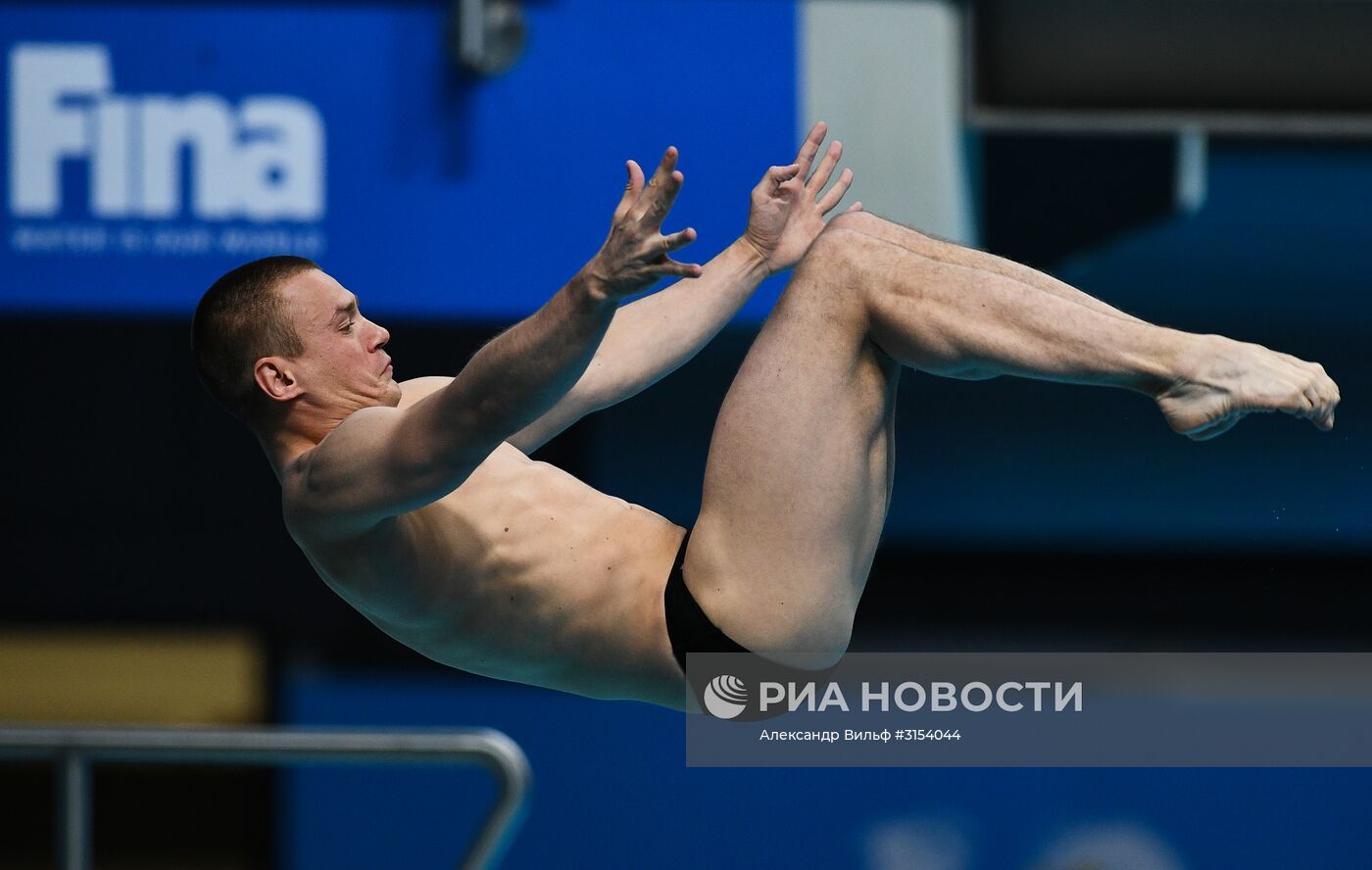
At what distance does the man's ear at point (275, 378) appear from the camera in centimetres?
369

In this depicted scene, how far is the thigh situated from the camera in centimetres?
357

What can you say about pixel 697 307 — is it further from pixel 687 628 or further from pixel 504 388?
pixel 504 388

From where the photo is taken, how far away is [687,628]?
378 cm

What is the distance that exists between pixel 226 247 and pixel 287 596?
1837mm

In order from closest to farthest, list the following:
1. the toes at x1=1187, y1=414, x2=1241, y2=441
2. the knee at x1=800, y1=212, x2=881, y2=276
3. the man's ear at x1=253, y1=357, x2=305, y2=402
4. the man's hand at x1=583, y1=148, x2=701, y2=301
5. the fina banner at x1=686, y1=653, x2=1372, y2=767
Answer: the man's hand at x1=583, y1=148, x2=701, y2=301, the toes at x1=1187, y1=414, x2=1241, y2=441, the knee at x1=800, y1=212, x2=881, y2=276, the man's ear at x1=253, y1=357, x2=305, y2=402, the fina banner at x1=686, y1=653, x2=1372, y2=767

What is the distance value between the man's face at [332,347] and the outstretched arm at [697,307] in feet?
1.71

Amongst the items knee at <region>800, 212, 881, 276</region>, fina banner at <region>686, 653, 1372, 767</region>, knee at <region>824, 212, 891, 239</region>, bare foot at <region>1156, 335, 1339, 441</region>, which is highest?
knee at <region>824, 212, 891, 239</region>

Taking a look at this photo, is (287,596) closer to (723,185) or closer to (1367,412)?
(723,185)

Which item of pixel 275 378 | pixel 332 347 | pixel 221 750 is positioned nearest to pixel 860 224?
pixel 332 347

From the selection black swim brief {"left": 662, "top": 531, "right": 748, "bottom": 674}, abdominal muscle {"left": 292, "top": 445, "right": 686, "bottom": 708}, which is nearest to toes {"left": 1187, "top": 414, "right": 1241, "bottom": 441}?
black swim brief {"left": 662, "top": 531, "right": 748, "bottom": 674}

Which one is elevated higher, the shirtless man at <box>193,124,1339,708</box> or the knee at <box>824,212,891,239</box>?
the knee at <box>824,212,891,239</box>

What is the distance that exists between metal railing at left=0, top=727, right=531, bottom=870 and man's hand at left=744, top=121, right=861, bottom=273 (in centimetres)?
131

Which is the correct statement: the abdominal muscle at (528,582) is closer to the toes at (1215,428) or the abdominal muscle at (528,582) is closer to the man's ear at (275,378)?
the man's ear at (275,378)

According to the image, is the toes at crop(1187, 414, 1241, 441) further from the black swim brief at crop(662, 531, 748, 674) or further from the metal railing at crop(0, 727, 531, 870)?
the metal railing at crop(0, 727, 531, 870)
